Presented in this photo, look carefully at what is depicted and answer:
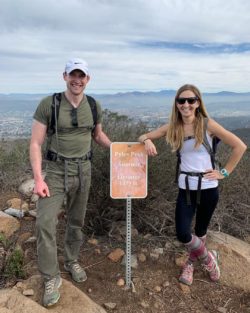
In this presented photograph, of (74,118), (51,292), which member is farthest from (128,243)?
(74,118)

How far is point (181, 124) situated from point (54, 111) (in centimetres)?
115

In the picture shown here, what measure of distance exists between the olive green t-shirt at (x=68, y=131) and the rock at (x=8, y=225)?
164cm

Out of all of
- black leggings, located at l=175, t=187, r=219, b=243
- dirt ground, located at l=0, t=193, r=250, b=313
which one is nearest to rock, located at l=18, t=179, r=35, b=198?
dirt ground, located at l=0, t=193, r=250, b=313

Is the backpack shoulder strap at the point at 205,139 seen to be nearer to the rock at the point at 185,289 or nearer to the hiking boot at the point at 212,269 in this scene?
the hiking boot at the point at 212,269

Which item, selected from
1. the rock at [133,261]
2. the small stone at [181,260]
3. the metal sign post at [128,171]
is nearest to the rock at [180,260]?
the small stone at [181,260]

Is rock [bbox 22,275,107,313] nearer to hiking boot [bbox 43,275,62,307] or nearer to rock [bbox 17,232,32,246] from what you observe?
hiking boot [bbox 43,275,62,307]

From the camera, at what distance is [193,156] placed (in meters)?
3.58

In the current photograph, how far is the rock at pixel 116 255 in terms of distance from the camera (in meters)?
4.27

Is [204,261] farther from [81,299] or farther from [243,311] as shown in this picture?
[81,299]

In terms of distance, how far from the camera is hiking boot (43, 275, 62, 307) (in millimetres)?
3350

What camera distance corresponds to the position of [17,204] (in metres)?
5.36

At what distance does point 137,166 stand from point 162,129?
1.38 ft

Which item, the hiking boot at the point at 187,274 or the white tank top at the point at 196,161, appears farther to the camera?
the hiking boot at the point at 187,274

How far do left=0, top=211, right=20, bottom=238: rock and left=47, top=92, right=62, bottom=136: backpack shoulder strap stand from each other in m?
1.86
